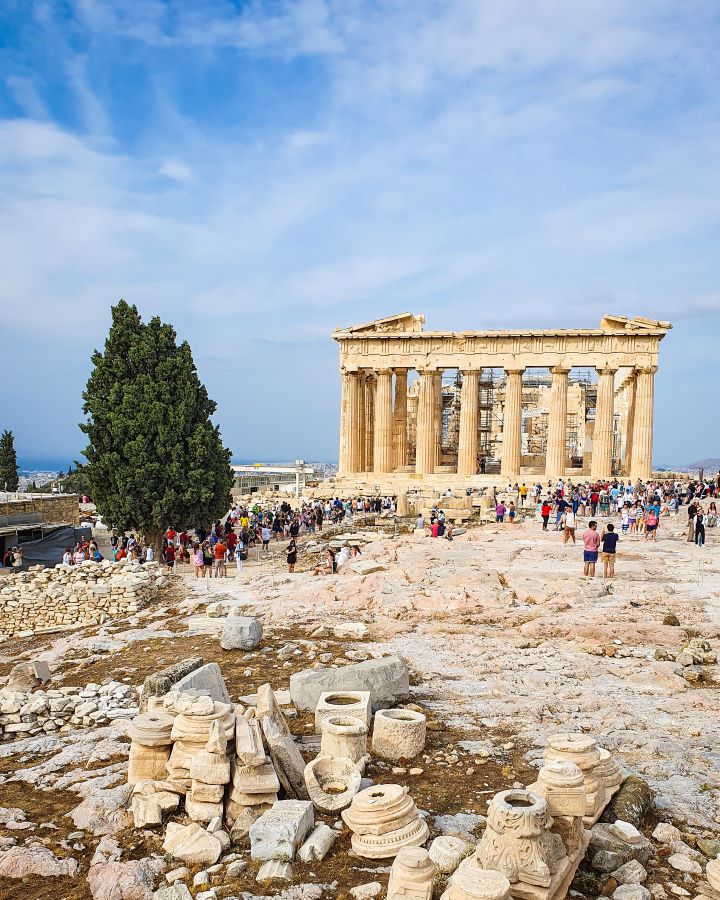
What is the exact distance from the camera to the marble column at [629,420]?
44750 millimetres

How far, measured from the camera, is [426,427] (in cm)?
4572

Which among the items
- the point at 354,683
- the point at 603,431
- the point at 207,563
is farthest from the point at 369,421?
the point at 354,683

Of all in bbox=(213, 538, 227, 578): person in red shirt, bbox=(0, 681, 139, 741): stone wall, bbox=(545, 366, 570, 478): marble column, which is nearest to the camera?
bbox=(0, 681, 139, 741): stone wall

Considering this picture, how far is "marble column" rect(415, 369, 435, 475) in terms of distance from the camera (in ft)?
148

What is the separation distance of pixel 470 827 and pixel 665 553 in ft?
52.2

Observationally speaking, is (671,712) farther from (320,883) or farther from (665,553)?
(665,553)

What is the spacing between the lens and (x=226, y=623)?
1350cm

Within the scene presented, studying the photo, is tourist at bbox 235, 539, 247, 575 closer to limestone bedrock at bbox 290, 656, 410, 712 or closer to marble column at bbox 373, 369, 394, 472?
limestone bedrock at bbox 290, 656, 410, 712

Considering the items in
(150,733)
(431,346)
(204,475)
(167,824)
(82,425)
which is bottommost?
(167,824)

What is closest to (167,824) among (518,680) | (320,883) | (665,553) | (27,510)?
(320,883)

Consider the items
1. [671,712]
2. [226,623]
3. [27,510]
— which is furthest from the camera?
[27,510]

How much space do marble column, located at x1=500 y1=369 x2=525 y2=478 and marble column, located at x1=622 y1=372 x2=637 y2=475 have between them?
6624 millimetres

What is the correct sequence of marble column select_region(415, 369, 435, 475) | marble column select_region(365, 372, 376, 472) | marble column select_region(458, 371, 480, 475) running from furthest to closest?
marble column select_region(365, 372, 376, 472) < marble column select_region(415, 369, 435, 475) < marble column select_region(458, 371, 480, 475)

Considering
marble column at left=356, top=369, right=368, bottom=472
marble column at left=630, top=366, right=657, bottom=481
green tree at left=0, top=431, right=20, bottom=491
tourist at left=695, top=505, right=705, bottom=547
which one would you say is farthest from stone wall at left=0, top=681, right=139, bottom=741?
green tree at left=0, top=431, right=20, bottom=491
